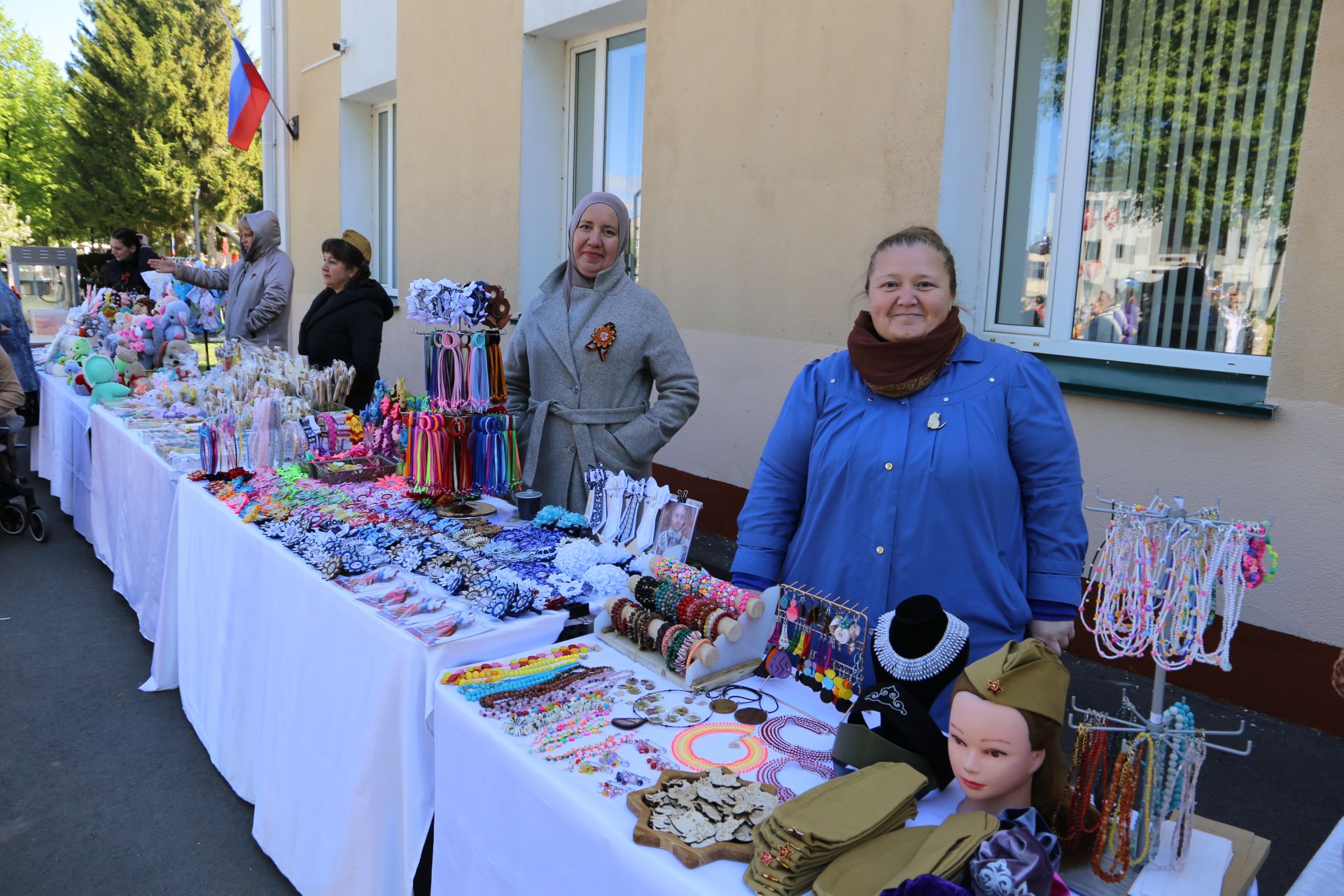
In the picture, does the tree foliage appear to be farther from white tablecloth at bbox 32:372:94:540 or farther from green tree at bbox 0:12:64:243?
green tree at bbox 0:12:64:243

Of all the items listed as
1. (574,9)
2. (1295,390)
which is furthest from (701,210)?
(1295,390)

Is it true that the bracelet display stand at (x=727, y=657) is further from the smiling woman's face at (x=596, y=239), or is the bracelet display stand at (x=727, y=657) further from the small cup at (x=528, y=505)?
the smiling woman's face at (x=596, y=239)

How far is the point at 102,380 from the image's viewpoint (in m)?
5.29

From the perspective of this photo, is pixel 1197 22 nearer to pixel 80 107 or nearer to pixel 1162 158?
pixel 1162 158

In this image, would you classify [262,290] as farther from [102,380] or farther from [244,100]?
[244,100]

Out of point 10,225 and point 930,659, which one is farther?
point 10,225

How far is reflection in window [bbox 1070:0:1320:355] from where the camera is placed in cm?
321

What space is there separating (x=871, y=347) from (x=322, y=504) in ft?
6.44

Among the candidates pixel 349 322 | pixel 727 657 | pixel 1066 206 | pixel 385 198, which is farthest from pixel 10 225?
pixel 727 657

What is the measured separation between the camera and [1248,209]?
3.29 meters

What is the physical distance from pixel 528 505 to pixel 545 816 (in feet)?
5.04

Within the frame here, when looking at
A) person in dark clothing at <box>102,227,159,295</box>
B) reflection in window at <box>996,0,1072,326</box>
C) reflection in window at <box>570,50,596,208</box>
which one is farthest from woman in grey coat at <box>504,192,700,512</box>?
person in dark clothing at <box>102,227,159,295</box>

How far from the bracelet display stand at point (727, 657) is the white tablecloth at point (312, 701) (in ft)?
1.10

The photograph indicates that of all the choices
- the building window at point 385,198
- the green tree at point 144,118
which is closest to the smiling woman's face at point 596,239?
the building window at point 385,198
